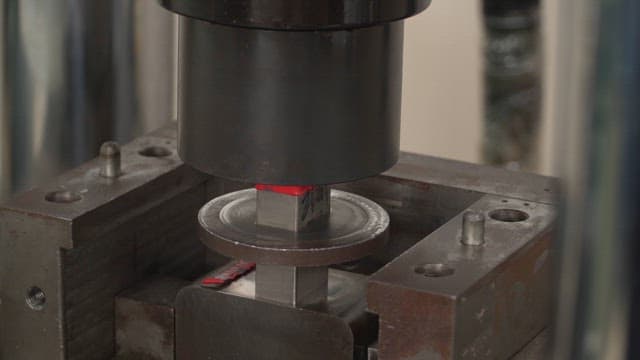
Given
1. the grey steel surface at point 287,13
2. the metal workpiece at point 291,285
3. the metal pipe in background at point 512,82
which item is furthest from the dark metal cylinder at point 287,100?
the metal pipe in background at point 512,82

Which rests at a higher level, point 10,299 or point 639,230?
point 639,230

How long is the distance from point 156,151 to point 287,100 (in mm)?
308

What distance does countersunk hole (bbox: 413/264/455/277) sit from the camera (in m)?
0.73

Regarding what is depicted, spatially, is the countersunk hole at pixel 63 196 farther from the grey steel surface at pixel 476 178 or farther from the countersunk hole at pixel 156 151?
the grey steel surface at pixel 476 178

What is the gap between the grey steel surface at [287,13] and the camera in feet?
2.07

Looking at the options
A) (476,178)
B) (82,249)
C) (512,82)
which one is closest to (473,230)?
(476,178)

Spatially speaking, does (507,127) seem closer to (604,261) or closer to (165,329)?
(165,329)

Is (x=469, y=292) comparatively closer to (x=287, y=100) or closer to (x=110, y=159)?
(x=287, y=100)

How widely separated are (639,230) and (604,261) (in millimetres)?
14

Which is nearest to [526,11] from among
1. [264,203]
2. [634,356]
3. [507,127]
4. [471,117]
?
[507,127]

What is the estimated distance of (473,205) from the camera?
0.86 m

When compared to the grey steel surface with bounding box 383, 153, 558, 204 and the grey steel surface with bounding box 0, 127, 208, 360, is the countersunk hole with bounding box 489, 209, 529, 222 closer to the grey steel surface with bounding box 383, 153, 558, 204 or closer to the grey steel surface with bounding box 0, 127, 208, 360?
the grey steel surface with bounding box 383, 153, 558, 204

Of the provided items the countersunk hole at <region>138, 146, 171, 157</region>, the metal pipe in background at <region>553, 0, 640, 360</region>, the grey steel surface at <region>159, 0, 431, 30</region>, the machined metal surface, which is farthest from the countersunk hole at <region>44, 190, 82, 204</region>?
the metal pipe in background at <region>553, 0, 640, 360</region>

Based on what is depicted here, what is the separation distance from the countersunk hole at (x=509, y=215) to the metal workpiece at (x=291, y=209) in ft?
0.41
